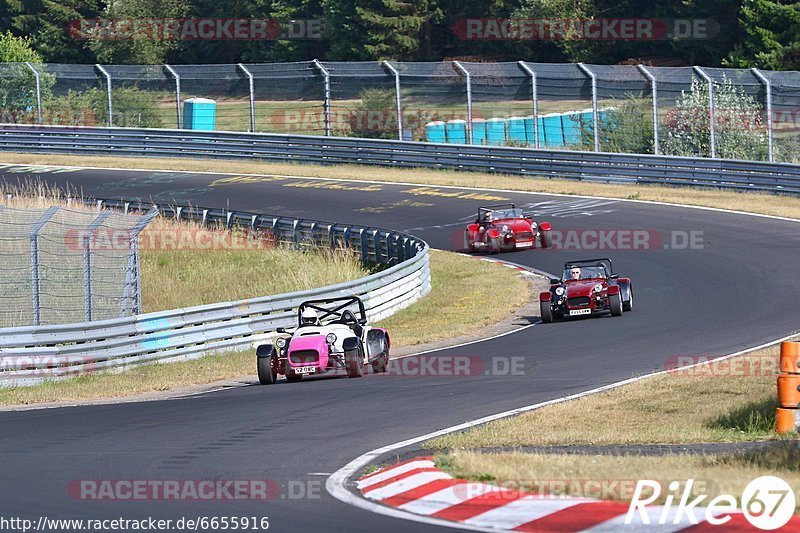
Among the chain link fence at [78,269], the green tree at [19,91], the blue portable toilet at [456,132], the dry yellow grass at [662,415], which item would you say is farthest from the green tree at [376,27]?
the dry yellow grass at [662,415]

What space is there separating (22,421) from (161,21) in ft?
202

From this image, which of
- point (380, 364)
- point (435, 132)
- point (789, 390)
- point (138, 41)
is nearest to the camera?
point (789, 390)

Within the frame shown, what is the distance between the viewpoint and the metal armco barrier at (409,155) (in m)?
33.8

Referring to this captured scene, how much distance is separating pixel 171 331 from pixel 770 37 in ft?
148

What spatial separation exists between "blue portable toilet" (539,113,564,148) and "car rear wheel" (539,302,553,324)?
26.0 metres

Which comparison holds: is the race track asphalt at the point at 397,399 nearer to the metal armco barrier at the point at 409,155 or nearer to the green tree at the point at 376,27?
the metal armco barrier at the point at 409,155

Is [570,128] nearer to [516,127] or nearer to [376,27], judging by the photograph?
[516,127]

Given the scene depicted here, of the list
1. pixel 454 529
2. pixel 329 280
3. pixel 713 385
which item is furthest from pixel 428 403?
pixel 329 280

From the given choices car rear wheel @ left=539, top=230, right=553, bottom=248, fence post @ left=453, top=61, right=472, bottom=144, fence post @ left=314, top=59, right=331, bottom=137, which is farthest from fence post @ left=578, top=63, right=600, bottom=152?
car rear wheel @ left=539, top=230, right=553, bottom=248

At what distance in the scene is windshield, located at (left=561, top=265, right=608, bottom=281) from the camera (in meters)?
20.2

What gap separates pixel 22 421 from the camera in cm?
1314

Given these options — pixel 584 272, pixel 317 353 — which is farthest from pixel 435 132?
pixel 317 353

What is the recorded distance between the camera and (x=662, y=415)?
13062 mm

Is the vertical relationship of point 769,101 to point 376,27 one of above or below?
below
